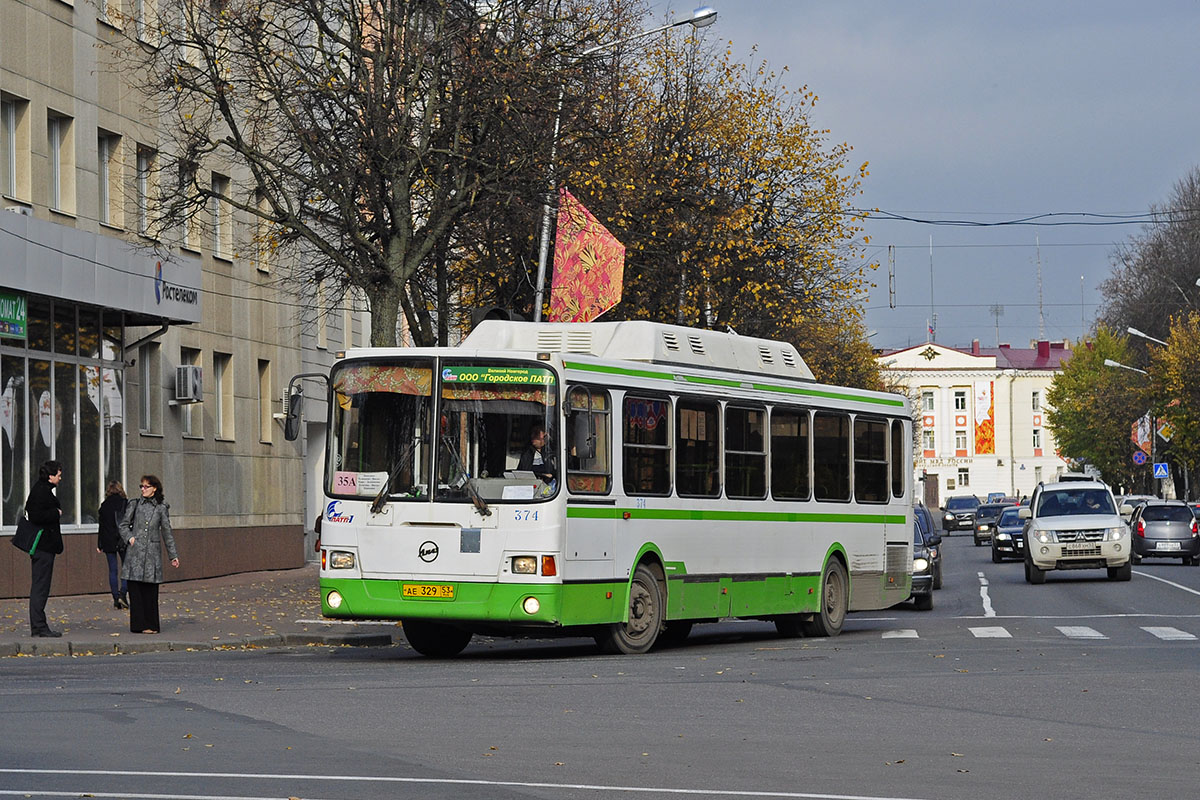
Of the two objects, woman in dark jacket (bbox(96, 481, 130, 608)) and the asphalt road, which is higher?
woman in dark jacket (bbox(96, 481, 130, 608))

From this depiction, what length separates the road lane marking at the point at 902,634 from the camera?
71.8 ft

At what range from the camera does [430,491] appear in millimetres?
17562

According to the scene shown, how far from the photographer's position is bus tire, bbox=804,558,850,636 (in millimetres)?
22422

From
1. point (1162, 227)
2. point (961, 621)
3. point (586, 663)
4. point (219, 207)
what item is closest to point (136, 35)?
point (219, 207)

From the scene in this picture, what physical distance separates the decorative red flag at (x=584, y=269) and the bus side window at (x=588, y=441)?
10.5 metres

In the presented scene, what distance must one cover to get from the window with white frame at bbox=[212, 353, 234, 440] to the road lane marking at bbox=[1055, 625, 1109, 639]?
20.3 meters

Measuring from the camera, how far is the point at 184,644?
→ 65.9 ft

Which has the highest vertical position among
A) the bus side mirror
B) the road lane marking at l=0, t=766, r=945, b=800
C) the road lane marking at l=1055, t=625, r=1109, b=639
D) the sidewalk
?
the bus side mirror

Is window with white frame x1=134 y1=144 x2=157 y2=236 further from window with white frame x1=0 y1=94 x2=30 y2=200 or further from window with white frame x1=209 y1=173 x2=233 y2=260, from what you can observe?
window with white frame x1=0 y1=94 x2=30 y2=200

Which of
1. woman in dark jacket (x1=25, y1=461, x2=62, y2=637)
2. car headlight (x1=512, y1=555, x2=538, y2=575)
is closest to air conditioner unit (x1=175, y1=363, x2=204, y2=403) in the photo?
woman in dark jacket (x1=25, y1=461, x2=62, y2=637)

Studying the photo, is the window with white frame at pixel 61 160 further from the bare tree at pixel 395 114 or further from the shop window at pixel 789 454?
the shop window at pixel 789 454

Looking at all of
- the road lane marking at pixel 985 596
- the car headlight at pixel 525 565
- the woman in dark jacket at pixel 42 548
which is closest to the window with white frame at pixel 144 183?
the woman in dark jacket at pixel 42 548

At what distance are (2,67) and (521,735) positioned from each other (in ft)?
66.6

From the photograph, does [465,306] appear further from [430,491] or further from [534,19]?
[430,491]
